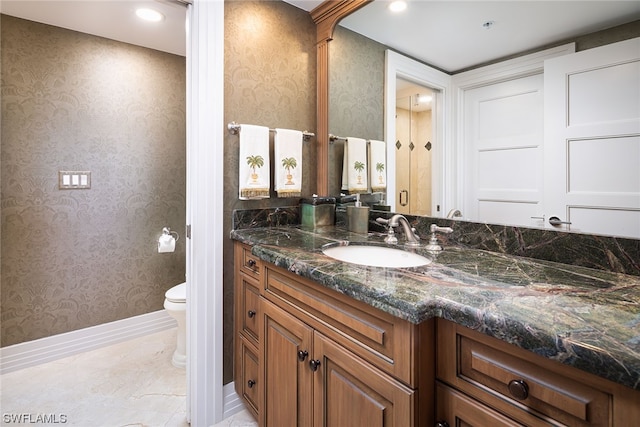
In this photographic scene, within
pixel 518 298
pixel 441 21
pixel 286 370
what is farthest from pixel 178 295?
pixel 441 21

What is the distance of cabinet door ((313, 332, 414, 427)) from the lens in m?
0.73

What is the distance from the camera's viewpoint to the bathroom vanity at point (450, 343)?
1.72 ft

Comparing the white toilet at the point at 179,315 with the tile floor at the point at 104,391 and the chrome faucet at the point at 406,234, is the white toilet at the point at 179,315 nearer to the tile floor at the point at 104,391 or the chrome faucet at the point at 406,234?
the tile floor at the point at 104,391

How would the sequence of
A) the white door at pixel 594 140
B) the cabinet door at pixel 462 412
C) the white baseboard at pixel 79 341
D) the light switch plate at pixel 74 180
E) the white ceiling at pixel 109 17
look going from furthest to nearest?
the light switch plate at pixel 74 180, the white baseboard at pixel 79 341, the white ceiling at pixel 109 17, the white door at pixel 594 140, the cabinet door at pixel 462 412

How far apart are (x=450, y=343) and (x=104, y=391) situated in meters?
2.06

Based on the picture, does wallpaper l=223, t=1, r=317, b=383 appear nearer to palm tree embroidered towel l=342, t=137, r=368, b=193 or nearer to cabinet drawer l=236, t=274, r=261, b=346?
cabinet drawer l=236, t=274, r=261, b=346

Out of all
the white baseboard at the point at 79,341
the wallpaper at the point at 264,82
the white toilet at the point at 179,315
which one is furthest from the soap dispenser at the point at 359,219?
the white baseboard at the point at 79,341

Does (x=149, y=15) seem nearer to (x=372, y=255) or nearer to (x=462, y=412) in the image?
(x=372, y=255)

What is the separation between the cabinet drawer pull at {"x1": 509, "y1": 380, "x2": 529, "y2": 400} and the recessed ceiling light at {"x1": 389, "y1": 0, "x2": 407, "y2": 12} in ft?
5.27

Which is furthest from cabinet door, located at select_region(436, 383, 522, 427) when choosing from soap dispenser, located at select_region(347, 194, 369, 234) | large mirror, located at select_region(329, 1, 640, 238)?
soap dispenser, located at select_region(347, 194, 369, 234)

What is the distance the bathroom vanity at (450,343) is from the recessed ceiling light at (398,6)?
1201 mm

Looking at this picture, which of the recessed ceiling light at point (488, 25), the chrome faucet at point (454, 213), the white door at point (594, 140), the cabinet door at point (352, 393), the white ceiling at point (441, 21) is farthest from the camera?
the chrome faucet at point (454, 213)

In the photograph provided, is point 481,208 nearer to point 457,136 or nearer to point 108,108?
point 457,136

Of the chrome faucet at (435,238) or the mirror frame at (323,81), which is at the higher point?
the mirror frame at (323,81)
